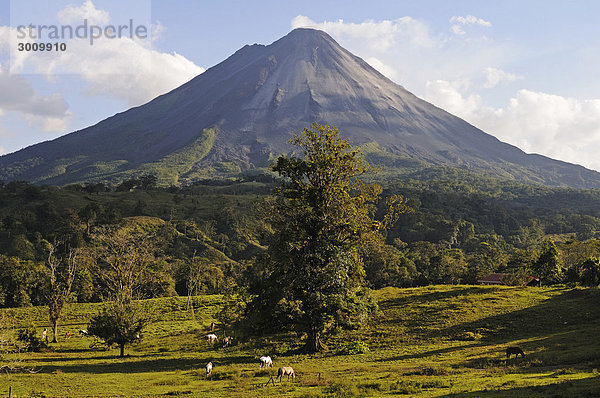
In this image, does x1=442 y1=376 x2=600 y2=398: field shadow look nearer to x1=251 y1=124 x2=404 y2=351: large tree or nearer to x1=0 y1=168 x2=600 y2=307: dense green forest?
x1=251 y1=124 x2=404 y2=351: large tree

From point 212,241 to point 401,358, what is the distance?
10991cm

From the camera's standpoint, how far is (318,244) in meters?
33.1

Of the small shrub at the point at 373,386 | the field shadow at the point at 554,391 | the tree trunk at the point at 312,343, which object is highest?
the field shadow at the point at 554,391

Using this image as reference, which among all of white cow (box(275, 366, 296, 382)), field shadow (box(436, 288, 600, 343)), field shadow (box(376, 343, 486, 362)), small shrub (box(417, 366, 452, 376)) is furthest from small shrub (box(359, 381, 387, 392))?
field shadow (box(436, 288, 600, 343))

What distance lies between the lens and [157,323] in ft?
191

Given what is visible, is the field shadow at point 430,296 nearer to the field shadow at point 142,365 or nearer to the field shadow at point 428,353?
the field shadow at point 428,353

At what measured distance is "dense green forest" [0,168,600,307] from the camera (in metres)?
69.8

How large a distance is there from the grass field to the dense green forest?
649 centimetres

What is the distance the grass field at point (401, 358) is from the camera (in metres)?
21.5

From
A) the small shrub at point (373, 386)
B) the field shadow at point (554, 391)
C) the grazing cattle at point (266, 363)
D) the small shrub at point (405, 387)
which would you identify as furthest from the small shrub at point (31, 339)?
the field shadow at point (554, 391)

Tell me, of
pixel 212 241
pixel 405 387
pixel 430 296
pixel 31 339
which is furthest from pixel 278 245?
pixel 212 241

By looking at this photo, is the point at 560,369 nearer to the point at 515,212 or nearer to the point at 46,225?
the point at 46,225

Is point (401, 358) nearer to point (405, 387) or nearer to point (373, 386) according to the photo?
point (373, 386)

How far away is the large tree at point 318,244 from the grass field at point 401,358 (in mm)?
3112
